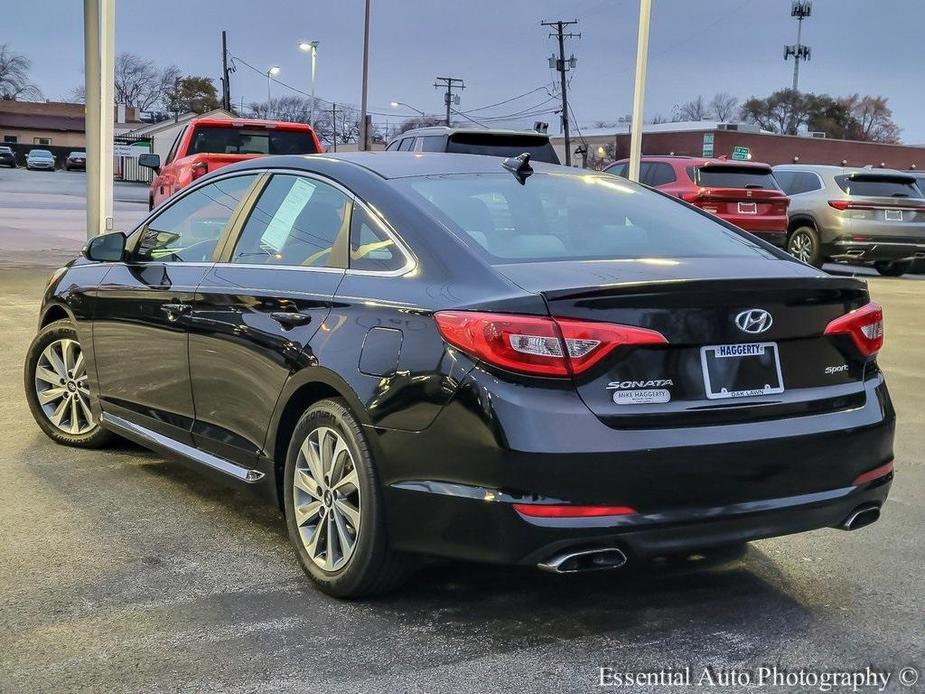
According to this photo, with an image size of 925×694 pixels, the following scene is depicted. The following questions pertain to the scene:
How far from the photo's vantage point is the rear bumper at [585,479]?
10.9 feet

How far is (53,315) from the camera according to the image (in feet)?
20.1

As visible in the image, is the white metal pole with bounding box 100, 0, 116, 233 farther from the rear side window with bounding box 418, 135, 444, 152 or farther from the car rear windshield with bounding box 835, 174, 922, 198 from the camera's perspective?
the car rear windshield with bounding box 835, 174, 922, 198

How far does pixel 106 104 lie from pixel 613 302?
35.7 feet

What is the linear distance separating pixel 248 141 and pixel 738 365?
12734mm

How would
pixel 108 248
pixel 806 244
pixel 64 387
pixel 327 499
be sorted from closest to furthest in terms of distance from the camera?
1. pixel 327 499
2. pixel 108 248
3. pixel 64 387
4. pixel 806 244

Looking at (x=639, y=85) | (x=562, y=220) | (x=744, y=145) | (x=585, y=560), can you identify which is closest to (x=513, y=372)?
(x=585, y=560)

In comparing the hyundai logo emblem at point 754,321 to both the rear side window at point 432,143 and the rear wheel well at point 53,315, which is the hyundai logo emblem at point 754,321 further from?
the rear side window at point 432,143

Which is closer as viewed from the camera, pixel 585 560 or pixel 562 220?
pixel 585 560

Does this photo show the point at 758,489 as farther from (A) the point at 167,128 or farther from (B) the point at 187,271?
(A) the point at 167,128

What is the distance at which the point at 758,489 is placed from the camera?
3535 mm

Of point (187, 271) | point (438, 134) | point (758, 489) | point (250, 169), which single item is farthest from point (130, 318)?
point (438, 134)

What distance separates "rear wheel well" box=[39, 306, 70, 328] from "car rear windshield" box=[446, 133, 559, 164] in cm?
822

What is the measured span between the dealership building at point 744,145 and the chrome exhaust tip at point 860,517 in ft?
160

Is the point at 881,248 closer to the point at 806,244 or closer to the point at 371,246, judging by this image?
the point at 806,244
